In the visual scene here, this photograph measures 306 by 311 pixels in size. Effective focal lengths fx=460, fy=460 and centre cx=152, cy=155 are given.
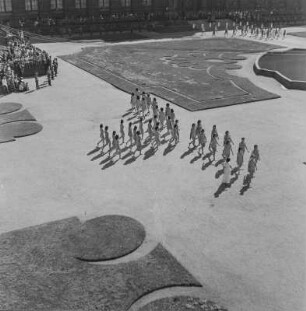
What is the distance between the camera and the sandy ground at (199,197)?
13703 mm

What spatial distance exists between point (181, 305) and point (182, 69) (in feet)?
101

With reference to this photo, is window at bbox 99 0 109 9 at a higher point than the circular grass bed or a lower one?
higher

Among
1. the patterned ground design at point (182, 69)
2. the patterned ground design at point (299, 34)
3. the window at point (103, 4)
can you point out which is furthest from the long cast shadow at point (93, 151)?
the window at point (103, 4)

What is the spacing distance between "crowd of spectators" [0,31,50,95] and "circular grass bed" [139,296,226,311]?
→ 2515cm

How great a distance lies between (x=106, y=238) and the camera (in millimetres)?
15484

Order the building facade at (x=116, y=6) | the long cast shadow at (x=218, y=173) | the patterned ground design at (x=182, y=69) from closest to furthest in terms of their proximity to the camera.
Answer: the long cast shadow at (x=218, y=173) → the patterned ground design at (x=182, y=69) → the building facade at (x=116, y=6)

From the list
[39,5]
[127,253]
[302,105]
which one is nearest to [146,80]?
[302,105]

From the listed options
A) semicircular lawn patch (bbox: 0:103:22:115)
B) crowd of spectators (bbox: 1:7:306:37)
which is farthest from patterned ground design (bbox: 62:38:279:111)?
crowd of spectators (bbox: 1:7:306:37)

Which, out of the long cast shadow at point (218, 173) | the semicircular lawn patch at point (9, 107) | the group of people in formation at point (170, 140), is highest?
the group of people in formation at point (170, 140)

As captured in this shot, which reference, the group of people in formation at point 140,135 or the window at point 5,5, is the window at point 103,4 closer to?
the window at point 5,5

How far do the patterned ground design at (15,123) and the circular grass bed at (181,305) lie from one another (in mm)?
14579

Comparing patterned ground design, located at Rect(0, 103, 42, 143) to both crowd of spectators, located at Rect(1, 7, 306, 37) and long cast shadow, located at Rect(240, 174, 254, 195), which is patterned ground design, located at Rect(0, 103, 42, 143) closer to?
long cast shadow, located at Rect(240, 174, 254, 195)

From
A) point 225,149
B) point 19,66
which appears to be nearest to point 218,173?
point 225,149

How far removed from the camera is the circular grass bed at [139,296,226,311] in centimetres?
1237
